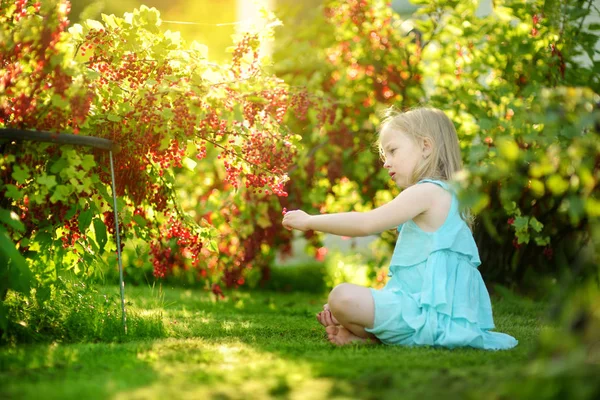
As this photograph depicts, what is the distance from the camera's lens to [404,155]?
121 inches

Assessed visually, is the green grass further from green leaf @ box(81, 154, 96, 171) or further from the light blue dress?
green leaf @ box(81, 154, 96, 171)

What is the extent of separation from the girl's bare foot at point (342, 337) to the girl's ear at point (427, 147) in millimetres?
814

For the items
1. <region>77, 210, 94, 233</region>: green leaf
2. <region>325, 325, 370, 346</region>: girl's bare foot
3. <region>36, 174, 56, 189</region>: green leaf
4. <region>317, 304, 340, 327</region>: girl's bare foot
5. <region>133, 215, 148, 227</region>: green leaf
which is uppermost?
<region>36, 174, 56, 189</region>: green leaf

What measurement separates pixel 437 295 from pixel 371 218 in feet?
1.24

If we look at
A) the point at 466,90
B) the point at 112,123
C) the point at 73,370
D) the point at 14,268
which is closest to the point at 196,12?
the point at 466,90

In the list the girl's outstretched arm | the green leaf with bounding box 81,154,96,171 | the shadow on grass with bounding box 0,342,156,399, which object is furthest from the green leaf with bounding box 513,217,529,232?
the green leaf with bounding box 81,154,96,171

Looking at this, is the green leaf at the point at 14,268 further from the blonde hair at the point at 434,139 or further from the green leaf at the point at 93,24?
the blonde hair at the point at 434,139

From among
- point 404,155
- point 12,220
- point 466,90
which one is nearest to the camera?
point 12,220

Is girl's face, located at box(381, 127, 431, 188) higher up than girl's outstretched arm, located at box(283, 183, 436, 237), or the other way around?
girl's face, located at box(381, 127, 431, 188)

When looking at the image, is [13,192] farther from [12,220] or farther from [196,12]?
[196,12]

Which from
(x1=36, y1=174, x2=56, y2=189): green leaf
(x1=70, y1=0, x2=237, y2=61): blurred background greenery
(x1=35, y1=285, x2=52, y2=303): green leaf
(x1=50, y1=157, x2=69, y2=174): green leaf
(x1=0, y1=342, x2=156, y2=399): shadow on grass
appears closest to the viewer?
(x1=0, y1=342, x2=156, y2=399): shadow on grass

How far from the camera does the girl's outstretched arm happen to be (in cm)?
279

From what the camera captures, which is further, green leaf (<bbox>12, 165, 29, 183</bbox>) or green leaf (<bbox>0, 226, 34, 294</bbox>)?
green leaf (<bbox>12, 165, 29, 183</bbox>)

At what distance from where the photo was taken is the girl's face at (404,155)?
307 centimetres
